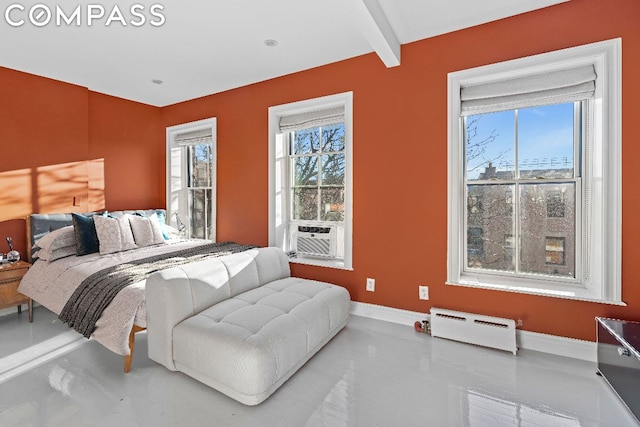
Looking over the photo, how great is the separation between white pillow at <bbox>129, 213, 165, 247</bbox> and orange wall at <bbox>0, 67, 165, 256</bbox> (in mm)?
957

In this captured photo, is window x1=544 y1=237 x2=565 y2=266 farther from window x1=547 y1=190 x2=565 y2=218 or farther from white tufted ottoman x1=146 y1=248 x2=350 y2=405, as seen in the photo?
white tufted ottoman x1=146 y1=248 x2=350 y2=405

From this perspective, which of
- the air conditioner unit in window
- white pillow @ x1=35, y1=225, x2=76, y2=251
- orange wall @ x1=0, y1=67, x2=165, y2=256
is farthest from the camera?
the air conditioner unit in window

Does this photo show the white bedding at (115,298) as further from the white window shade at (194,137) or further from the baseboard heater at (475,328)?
the baseboard heater at (475,328)

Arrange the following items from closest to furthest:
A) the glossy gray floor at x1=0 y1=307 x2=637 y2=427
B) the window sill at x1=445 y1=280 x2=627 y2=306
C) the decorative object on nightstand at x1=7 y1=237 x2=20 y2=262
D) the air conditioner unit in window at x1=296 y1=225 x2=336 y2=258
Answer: the glossy gray floor at x1=0 y1=307 x2=637 y2=427 < the window sill at x1=445 y1=280 x2=627 y2=306 < the decorative object on nightstand at x1=7 y1=237 x2=20 y2=262 < the air conditioner unit in window at x1=296 y1=225 x2=336 y2=258

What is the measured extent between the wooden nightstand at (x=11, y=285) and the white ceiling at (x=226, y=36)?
206 centimetres

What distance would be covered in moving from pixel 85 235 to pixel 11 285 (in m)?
0.78

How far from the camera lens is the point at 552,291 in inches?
95.5

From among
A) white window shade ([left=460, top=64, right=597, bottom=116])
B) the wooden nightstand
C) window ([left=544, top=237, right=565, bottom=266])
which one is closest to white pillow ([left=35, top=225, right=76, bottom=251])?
the wooden nightstand

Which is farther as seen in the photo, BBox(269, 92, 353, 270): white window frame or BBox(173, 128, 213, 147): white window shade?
BBox(173, 128, 213, 147): white window shade

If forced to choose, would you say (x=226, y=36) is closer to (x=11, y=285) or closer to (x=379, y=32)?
(x=379, y=32)

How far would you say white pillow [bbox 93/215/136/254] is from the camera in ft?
10.5

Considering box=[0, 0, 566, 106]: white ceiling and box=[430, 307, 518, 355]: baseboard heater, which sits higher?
box=[0, 0, 566, 106]: white ceiling

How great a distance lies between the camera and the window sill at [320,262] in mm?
3328

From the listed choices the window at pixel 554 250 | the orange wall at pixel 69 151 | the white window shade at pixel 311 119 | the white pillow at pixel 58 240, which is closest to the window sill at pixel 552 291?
the window at pixel 554 250
